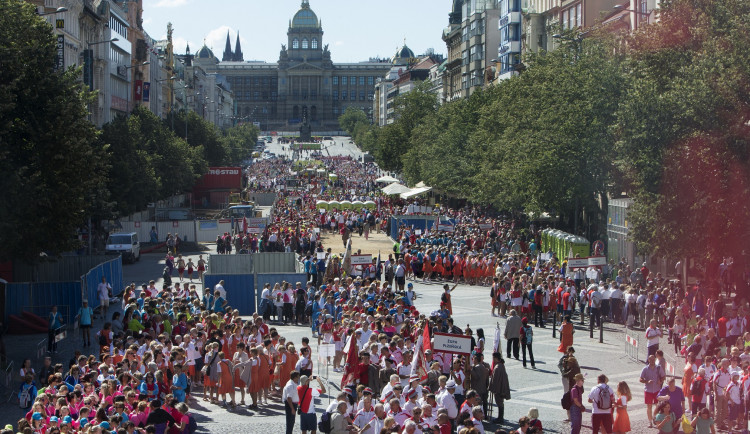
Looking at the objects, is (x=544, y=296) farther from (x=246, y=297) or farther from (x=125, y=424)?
(x=125, y=424)

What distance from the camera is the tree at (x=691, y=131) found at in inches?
1025

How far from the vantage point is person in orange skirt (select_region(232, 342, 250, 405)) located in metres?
20.1

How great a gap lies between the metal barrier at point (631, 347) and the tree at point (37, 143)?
15.1 m

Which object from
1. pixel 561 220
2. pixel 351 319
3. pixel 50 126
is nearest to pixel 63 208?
pixel 50 126

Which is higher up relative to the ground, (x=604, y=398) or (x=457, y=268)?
(x=457, y=268)

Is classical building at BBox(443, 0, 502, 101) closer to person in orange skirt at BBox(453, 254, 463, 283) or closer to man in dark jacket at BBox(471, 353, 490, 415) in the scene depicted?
person in orange skirt at BBox(453, 254, 463, 283)

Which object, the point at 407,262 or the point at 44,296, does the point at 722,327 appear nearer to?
the point at 407,262

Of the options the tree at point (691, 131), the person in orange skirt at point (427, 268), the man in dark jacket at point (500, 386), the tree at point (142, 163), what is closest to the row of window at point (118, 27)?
the tree at point (142, 163)

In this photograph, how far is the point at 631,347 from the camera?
25516 mm

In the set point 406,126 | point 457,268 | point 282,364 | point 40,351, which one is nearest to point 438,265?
point 457,268

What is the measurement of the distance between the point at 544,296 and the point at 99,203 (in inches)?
887

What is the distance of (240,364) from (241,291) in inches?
496

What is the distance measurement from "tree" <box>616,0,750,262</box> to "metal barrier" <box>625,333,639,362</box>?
3.99 meters

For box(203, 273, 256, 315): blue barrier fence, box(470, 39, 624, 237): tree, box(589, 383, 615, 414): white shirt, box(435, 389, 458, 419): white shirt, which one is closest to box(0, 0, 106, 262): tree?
box(203, 273, 256, 315): blue barrier fence
